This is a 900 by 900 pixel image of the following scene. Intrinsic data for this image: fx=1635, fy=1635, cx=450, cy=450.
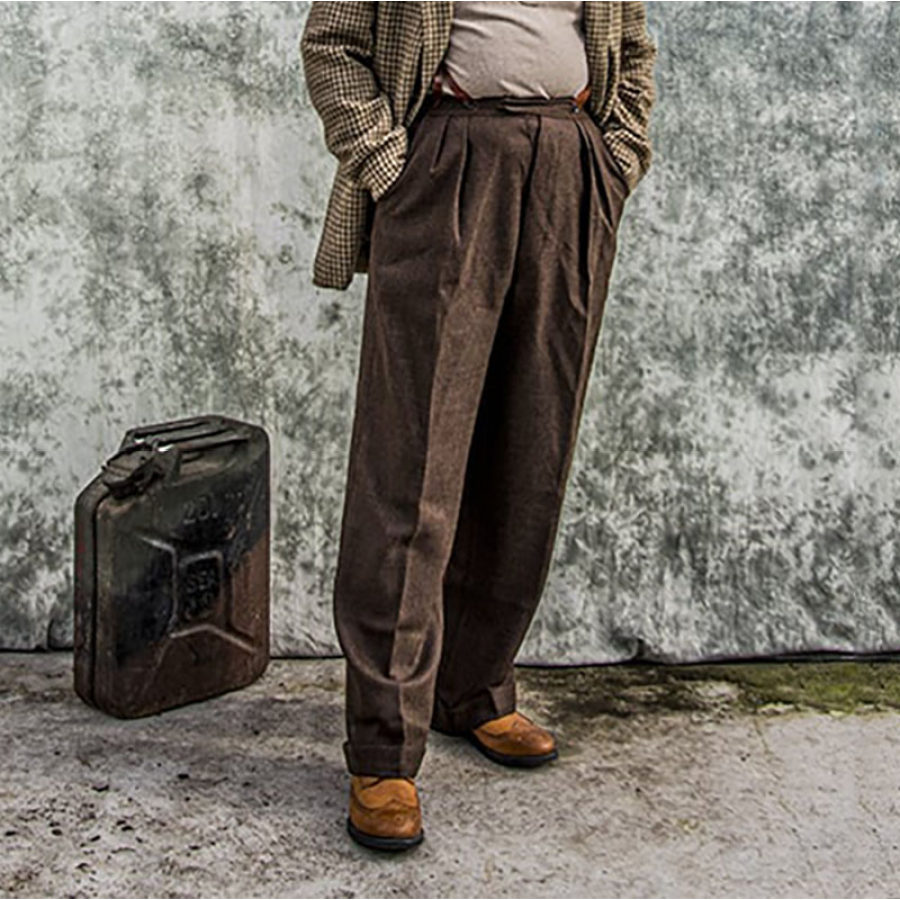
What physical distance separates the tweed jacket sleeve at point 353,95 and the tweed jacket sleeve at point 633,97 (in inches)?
17.7

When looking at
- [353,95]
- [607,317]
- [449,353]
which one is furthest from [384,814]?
[607,317]

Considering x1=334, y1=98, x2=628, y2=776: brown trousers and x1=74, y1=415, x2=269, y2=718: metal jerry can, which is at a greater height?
x1=334, y1=98, x2=628, y2=776: brown trousers

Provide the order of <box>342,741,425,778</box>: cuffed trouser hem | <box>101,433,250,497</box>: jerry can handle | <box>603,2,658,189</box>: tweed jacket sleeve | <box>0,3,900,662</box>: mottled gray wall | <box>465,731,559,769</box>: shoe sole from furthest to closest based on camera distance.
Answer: <box>0,3,900,662</box>: mottled gray wall < <box>101,433,250,497</box>: jerry can handle < <box>465,731,559,769</box>: shoe sole < <box>603,2,658,189</box>: tweed jacket sleeve < <box>342,741,425,778</box>: cuffed trouser hem

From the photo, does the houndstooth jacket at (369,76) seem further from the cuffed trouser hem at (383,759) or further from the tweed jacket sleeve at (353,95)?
the cuffed trouser hem at (383,759)

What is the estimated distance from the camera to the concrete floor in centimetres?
265

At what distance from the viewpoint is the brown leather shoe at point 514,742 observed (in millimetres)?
3082

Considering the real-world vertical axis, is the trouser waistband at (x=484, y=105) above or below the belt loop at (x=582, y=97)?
below

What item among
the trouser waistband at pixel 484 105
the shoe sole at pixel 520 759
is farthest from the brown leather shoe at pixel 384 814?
the trouser waistband at pixel 484 105

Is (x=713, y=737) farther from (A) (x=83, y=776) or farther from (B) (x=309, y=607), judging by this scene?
(A) (x=83, y=776)

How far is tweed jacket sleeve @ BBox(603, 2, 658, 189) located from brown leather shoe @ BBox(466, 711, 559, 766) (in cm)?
104

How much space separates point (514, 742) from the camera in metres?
3.09

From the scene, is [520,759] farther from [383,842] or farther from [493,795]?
[383,842]

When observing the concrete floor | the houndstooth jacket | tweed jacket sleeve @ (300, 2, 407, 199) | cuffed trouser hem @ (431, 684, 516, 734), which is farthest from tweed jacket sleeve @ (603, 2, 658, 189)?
the concrete floor

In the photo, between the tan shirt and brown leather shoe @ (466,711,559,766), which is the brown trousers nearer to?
the tan shirt
